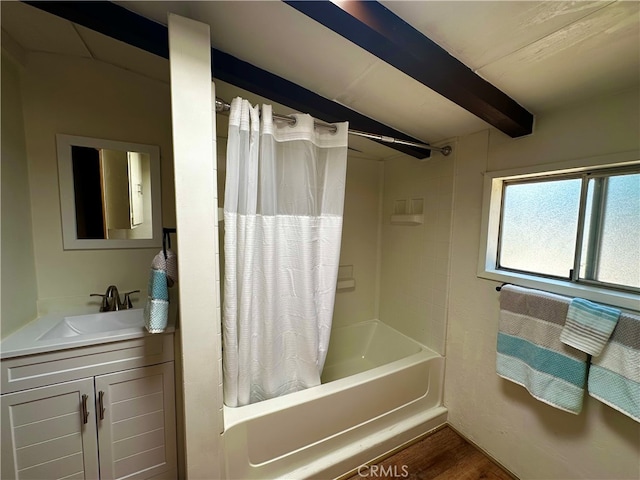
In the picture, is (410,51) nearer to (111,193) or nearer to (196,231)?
(196,231)

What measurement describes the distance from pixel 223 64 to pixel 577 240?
6.48ft

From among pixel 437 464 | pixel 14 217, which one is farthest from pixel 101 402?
pixel 437 464

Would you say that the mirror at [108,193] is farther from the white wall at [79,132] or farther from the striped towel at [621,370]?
the striped towel at [621,370]

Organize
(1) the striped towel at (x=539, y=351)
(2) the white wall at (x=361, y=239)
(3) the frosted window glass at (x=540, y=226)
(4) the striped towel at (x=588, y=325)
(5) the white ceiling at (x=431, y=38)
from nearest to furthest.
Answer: (5) the white ceiling at (x=431, y=38) → (4) the striped towel at (x=588, y=325) → (1) the striped towel at (x=539, y=351) → (3) the frosted window glass at (x=540, y=226) → (2) the white wall at (x=361, y=239)

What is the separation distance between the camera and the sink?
1.36 metres

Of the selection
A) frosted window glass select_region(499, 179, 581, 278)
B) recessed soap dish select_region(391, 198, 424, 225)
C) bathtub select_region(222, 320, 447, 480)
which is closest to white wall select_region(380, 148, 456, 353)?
recessed soap dish select_region(391, 198, 424, 225)

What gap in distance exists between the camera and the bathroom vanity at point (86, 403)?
3.55 feet

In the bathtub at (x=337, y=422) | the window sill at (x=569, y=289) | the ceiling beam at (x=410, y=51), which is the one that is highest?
the ceiling beam at (x=410, y=51)

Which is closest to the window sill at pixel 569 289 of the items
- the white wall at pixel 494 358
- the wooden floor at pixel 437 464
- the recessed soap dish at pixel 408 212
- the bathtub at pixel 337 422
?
the white wall at pixel 494 358

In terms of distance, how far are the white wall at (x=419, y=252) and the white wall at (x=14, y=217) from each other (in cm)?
245

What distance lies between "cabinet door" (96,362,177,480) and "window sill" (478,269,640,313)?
77.5 inches

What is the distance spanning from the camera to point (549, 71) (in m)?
1.02

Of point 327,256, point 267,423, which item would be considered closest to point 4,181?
point 327,256

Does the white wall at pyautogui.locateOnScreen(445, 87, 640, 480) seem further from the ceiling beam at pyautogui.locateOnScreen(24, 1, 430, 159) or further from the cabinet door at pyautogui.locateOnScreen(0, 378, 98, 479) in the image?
the cabinet door at pyautogui.locateOnScreen(0, 378, 98, 479)
